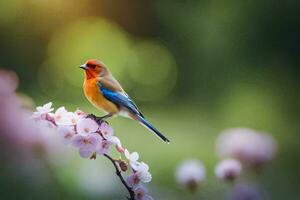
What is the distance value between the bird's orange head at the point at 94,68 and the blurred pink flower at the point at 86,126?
28 cm

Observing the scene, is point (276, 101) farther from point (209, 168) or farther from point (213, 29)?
point (209, 168)

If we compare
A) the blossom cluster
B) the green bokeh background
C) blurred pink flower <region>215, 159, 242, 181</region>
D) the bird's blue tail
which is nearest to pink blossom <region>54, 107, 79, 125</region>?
the blossom cluster

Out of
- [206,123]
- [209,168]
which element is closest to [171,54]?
[206,123]

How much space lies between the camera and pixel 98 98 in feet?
3.08

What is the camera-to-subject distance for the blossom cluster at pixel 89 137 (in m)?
0.68

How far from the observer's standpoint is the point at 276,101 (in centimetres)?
315

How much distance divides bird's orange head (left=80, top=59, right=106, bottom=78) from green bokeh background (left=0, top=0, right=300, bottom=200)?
176cm

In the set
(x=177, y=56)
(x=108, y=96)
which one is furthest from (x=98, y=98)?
(x=177, y=56)

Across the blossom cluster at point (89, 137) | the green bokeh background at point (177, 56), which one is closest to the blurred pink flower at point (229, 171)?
the blossom cluster at point (89, 137)

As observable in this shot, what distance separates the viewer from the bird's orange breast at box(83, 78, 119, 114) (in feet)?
3.07

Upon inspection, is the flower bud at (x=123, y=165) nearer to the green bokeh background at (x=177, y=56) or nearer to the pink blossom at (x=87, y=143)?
the pink blossom at (x=87, y=143)

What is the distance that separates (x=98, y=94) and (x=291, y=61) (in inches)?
93.9

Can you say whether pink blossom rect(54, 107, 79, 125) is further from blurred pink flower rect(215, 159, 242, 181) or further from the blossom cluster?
blurred pink flower rect(215, 159, 242, 181)

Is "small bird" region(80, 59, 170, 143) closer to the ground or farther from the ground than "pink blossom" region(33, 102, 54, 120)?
farther from the ground
